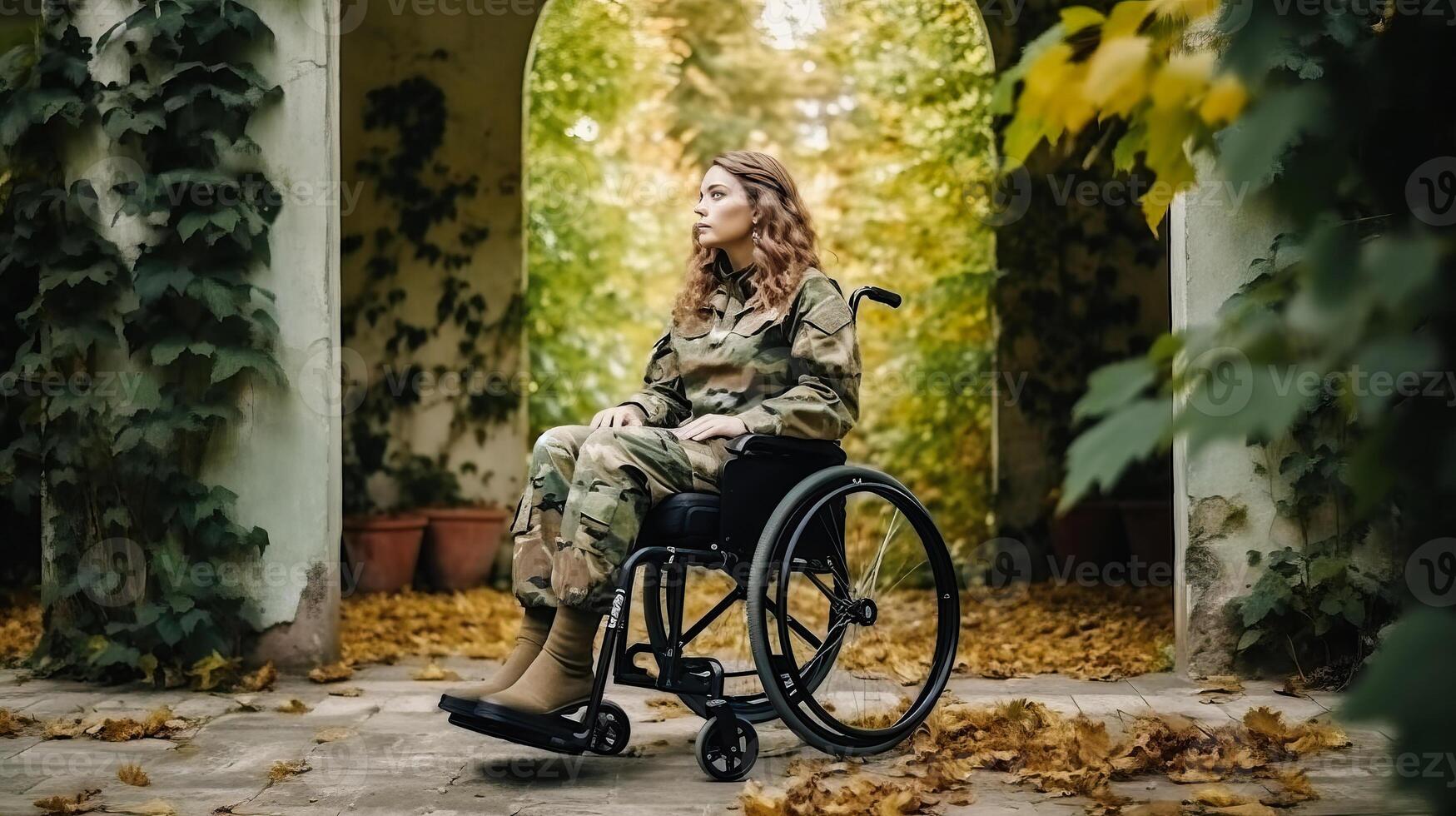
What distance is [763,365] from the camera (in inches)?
113

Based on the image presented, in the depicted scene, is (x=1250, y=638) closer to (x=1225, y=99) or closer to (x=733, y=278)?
(x=733, y=278)

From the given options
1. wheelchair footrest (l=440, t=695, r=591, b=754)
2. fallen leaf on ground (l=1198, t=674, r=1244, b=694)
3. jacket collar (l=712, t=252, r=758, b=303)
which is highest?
jacket collar (l=712, t=252, r=758, b=303)

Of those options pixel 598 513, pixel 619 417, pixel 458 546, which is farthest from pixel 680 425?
pixel 458 546

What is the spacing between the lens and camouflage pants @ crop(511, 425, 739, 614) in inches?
98.7

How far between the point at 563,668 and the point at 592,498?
325mm

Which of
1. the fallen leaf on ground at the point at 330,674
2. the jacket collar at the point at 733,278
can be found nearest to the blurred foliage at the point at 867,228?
→ the jacket collar at the point at 733,278

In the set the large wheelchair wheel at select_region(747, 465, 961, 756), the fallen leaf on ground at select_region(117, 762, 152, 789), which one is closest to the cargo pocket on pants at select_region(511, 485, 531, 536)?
the large wheelchair wheel at select_region(747, 465, 961, 756)

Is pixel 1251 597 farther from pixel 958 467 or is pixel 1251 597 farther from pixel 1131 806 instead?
pixel 958 467

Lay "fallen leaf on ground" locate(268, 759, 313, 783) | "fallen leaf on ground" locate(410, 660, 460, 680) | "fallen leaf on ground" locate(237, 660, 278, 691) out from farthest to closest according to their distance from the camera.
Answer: "fallen leaf on ground" locate(410, 660, 460, 680)
"fallen leaf on ground" locate(237, 660, 278, 691)
"fallen leaf on ground" locate(268, 759, 313, 783)

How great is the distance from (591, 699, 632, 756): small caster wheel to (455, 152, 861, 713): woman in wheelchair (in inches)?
3.8

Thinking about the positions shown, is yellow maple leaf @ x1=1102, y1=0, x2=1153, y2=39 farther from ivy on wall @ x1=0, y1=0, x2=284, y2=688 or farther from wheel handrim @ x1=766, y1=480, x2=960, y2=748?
ivy on wall @ x1=0, y1=0, x2=284, y2=688

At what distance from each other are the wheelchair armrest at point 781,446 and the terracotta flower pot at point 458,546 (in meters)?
3.61

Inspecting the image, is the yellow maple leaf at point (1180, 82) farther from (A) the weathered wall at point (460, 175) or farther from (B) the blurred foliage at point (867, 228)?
(A) the weathered wall at point (460, 175)

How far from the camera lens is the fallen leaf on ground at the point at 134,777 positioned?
2580 millimetres
